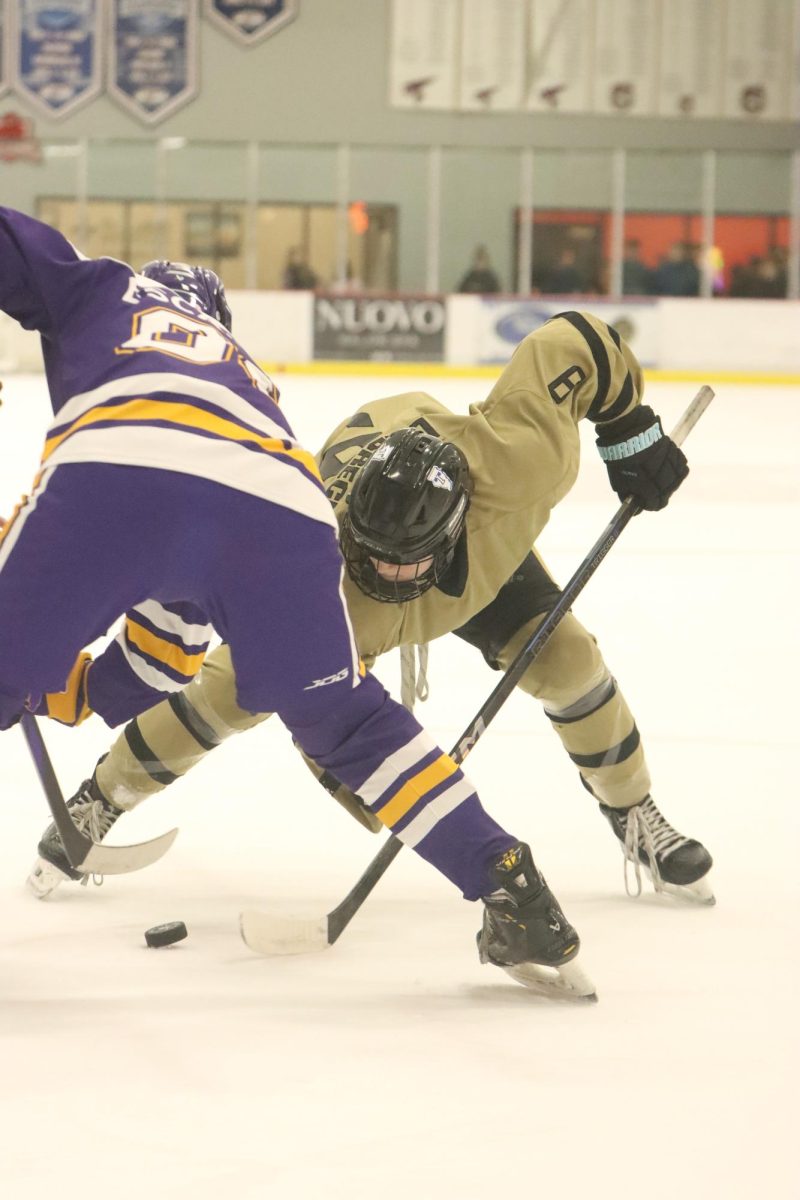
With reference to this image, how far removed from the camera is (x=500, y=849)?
186 cm

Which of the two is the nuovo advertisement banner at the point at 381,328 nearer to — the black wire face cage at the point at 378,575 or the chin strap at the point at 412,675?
the chin strap at the point at 412,675

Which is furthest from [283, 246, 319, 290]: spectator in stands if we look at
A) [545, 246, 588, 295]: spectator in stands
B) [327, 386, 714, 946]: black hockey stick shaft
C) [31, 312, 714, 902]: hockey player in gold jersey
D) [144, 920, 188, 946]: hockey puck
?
[144, 920, 188, 946]: hockey puck

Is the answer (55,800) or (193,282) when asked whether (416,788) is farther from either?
(193,282)

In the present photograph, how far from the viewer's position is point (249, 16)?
13.8m

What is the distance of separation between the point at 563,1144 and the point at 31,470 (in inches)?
188

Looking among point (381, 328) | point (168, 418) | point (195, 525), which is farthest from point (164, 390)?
point (381, 328)

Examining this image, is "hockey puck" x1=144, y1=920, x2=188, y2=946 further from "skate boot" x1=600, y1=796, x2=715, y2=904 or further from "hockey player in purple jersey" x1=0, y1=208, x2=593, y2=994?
"skate boot" x1=600, y1=796, x2=715, y2=904

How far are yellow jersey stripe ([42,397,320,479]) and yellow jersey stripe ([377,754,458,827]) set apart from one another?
391 millimetres

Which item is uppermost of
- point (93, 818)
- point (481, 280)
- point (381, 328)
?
point (481, 280)

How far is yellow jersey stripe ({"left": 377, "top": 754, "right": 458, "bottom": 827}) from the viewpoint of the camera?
1831 mm

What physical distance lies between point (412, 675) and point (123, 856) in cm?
48

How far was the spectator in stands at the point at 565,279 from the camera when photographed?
12031mm

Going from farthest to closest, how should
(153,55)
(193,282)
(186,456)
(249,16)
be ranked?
(249,16)
(153,55)
(193,282)
(186,456)

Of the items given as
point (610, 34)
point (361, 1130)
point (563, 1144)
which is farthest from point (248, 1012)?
point (610, 34)
